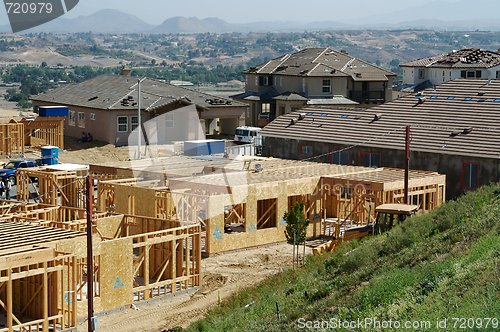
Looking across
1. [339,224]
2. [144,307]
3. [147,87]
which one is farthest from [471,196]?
[147,87]

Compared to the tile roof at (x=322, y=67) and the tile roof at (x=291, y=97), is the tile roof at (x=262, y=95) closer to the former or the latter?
the tile roof at (x=322, y=67)

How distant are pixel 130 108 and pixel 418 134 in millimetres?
27915

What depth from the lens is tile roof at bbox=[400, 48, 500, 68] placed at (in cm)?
7825

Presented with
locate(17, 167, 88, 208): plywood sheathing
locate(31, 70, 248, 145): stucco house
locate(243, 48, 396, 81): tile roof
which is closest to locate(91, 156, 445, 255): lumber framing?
locate(17, 167, 88, 208): plywood sheathing

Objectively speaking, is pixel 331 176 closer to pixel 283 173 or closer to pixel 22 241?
pixel 283 173

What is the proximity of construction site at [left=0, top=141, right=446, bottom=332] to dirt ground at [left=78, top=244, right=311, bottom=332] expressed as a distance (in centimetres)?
44

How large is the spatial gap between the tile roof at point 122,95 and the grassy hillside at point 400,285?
39116 mm

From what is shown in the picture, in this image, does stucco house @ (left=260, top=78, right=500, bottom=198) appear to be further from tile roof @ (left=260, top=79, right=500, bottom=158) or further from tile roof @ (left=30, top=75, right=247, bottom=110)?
tile roof @ (left=30, top=75, right=247, bottom=110)

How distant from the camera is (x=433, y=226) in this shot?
2092cm

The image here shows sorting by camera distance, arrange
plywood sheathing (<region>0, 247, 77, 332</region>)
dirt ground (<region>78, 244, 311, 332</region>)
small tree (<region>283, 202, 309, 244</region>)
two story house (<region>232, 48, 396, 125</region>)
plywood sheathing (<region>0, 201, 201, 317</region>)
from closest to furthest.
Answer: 1. plywood sheathing (<region>0, 247, 77, 332</region>)
2. dirt ground (<region>78, 244, 311, 332</region>)
3. plywood sheathing (<region>0, 201, 201, 317</region>)
4. small tree (<region>283, 202, 309, 244</region>)
5. two story house (<region>232, 48, 396, 125</region>)

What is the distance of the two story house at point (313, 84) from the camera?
69.1 meters

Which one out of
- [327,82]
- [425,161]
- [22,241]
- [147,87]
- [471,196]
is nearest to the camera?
[22,241]

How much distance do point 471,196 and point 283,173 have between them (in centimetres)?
1041

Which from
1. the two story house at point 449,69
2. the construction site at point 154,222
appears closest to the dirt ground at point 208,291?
the construction site at point 154,222
